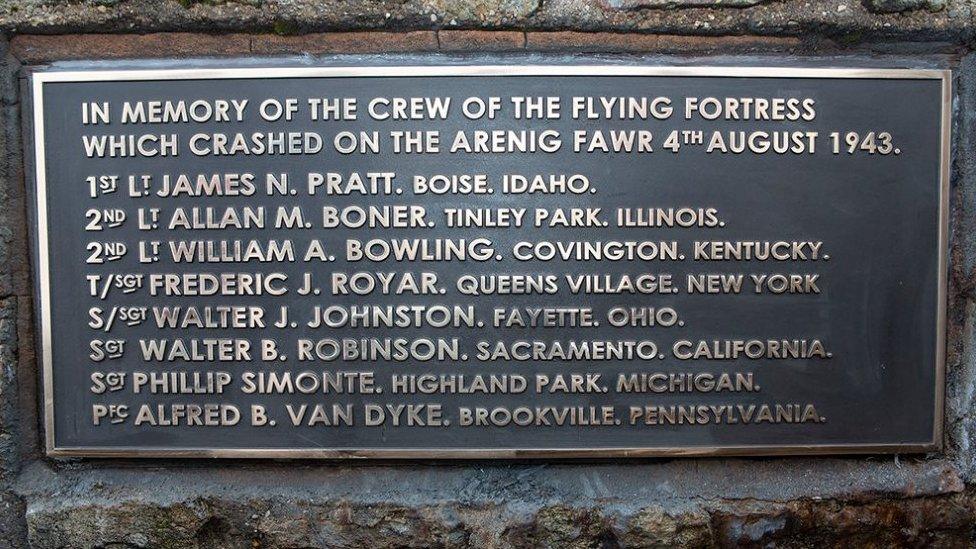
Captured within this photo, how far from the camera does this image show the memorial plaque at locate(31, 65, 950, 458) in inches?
75.4

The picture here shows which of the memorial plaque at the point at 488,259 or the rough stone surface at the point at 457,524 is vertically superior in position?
the memorial plaque at the point at 488,259

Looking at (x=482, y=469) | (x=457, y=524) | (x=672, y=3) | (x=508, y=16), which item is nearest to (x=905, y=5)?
(x=672, y=3)

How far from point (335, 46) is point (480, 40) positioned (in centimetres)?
48

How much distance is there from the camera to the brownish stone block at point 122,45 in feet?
6.40

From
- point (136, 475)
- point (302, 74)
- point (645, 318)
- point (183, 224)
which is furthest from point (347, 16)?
point (136, 475)

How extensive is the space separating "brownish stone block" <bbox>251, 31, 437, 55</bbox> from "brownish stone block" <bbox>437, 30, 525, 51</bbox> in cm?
7

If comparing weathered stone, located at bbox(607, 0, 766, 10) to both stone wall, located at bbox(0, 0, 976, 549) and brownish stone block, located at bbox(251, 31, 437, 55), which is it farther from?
brownish stone block, located at bbox(251, 31, 437, 55)

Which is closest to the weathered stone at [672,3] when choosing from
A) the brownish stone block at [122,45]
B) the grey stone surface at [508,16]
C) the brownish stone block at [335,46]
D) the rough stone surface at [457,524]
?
the grey stone surface at [508,16]

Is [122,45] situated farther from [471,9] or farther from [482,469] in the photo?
[482,469]

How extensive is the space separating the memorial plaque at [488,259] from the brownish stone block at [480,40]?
101 millimetres

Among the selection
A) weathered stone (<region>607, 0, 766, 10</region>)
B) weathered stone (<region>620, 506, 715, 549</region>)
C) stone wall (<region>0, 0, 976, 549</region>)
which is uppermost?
weathered stone (<region>607, 0, 766, 10</region>)

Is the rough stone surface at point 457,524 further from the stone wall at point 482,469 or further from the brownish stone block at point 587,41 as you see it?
the brownish stone block at point 587,41

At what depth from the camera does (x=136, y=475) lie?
2.00 meters

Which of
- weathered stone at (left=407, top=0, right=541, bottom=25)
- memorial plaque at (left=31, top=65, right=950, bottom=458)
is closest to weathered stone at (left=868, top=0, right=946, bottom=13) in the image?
memorial plaque at (left=31, top=65, right=950, bottom=458)
